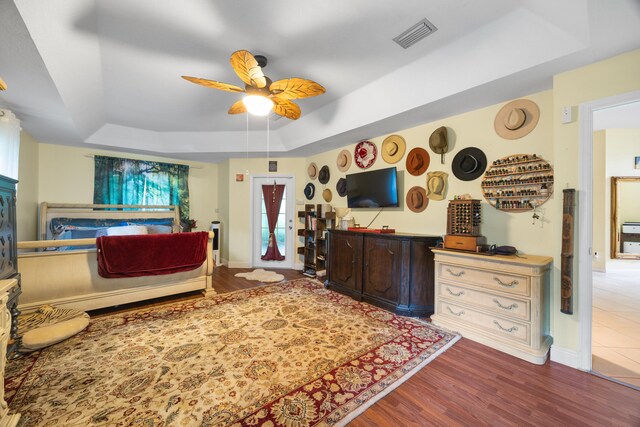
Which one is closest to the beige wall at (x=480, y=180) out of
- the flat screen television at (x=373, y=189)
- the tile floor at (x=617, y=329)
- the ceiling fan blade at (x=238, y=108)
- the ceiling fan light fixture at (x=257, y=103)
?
the flat screen television at (x=373, y=189)

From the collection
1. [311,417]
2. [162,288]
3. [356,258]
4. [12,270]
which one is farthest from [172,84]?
[311,417]

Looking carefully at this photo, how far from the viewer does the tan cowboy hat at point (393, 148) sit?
3.42 meters

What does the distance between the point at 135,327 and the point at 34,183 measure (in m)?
3.50

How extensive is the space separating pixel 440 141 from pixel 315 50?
171cm

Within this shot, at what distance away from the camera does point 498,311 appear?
2180 millimetres

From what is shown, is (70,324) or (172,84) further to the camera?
(172,84)

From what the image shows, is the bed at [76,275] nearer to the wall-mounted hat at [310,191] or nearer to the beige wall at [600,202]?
the wall-mounted hat at [310,191]

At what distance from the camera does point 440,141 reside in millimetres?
2914

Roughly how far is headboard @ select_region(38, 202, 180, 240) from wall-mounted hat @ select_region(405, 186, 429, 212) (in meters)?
4.42

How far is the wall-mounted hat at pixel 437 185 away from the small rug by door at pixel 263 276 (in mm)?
2707

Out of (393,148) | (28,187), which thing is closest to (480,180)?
(393,148)

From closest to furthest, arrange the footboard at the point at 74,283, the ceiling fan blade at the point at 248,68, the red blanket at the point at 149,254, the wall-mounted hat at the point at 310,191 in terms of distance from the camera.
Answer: the ceiling fan blade at the point at 248,68, the footboard at the point at 74,283, the red blanket at the point at 149,254, the wall-mounted hat at the point at 310,191

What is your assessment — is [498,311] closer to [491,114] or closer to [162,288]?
[491,114]

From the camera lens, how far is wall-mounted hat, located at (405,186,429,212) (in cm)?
318
